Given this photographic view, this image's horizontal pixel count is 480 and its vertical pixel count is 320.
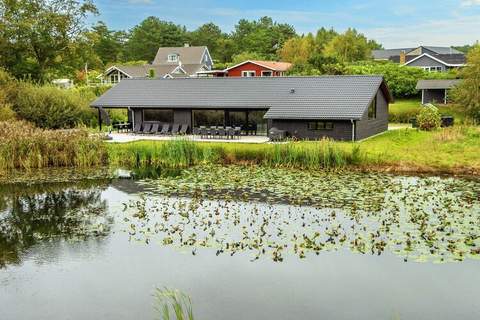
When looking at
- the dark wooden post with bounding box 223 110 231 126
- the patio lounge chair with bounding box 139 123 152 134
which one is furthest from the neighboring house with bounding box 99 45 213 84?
the dark wooden post with bounding box 223 110 231 126

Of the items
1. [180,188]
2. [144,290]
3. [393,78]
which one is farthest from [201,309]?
[393,78]

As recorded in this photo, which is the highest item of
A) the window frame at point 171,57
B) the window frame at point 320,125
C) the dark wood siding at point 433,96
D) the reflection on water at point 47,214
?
the window frame at point 171,57

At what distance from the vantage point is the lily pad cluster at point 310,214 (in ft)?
37.8

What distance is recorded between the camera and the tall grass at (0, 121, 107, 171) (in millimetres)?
21562

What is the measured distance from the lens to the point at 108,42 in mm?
81000

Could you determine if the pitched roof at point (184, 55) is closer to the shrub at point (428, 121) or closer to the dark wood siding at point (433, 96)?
the dark wood siding at point (433, 96)

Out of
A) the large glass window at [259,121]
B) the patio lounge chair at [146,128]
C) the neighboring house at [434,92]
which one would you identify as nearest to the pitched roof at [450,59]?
the neighboring house at [434,92]

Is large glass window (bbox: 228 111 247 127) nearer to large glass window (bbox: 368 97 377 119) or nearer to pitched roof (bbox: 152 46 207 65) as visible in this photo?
large glass window (bbox: 368 97 377 119)

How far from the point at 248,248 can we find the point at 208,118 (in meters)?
18.4

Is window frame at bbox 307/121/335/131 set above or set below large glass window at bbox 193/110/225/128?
below

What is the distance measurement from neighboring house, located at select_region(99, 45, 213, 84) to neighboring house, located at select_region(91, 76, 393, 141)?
19076 mm

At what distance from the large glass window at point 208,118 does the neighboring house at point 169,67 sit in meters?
21.2

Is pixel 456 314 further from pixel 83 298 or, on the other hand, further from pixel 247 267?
pixel 83 298

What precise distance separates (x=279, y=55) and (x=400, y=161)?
57.7m
